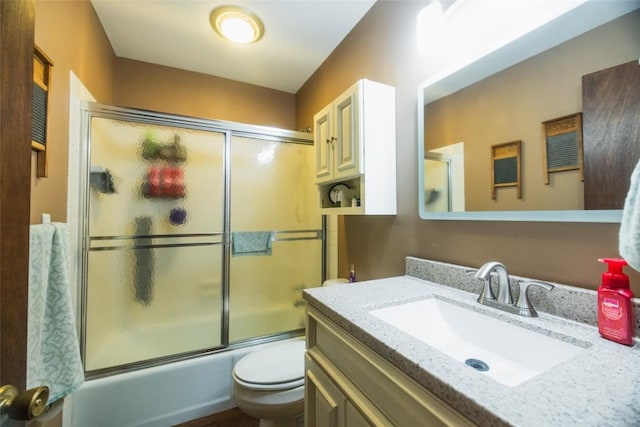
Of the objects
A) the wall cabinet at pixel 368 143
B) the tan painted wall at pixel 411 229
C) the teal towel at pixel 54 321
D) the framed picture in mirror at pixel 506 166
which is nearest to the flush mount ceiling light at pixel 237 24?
the tan painted wall at pixel 411 229

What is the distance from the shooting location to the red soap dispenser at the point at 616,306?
568mm

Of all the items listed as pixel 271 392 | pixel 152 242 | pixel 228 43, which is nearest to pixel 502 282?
pixel 271 392

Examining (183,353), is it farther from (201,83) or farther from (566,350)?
(201,83)

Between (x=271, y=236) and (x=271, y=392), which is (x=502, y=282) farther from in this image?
(x=271, y=236)

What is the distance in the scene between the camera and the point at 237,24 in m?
1.66

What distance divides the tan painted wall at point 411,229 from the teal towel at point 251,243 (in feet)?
1.80

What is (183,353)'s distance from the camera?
1654 millimetres

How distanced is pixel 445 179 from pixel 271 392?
118cm

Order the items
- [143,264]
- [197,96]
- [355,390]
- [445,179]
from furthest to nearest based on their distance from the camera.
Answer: [197,96]
[143,264]
[445,179]
[355,390]

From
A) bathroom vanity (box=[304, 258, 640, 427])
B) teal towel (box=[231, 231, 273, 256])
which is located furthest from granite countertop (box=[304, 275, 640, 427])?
teal towel (box=[231, 231, 273, 256])

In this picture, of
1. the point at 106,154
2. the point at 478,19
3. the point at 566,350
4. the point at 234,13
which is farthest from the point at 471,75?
the point at 106,154

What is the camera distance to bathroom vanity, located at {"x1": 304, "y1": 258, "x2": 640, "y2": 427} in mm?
390

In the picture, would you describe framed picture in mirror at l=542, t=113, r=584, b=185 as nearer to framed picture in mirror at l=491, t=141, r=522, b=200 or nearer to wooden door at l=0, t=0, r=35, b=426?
framed picture in mirror at l=491, t=141, r=522, b=200

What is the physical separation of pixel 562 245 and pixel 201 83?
256 cm
